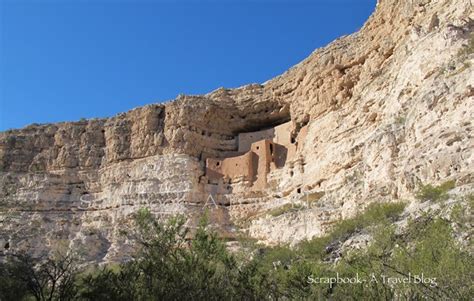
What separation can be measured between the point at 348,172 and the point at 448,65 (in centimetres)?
624

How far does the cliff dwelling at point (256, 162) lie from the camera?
28359mm

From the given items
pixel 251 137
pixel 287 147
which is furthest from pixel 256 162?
pixel 251 137

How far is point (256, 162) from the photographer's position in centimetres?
2914

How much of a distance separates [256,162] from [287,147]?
6.41 feet

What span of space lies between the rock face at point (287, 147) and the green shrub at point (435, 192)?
0.27 m

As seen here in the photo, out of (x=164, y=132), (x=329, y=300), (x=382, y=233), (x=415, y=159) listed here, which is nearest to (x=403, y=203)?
(x=415, y=159)

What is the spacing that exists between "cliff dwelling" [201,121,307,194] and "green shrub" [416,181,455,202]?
14.1 m

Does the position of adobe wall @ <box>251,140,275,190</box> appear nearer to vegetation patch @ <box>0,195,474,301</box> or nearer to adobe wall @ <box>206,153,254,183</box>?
adobe wall @ <box>206,153,254,183</box>

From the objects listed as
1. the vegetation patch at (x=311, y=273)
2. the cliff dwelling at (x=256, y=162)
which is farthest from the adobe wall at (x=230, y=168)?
the vegetation patch at (x=311, y=273)

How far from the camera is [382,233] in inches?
397

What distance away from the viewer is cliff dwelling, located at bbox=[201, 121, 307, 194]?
2836 cm

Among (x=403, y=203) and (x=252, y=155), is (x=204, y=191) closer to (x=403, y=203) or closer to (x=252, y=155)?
(x=252, y=155)

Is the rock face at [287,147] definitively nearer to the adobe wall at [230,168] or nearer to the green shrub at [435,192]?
the adobe wall at [230,168]

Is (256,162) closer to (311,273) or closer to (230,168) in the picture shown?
(230,168)
